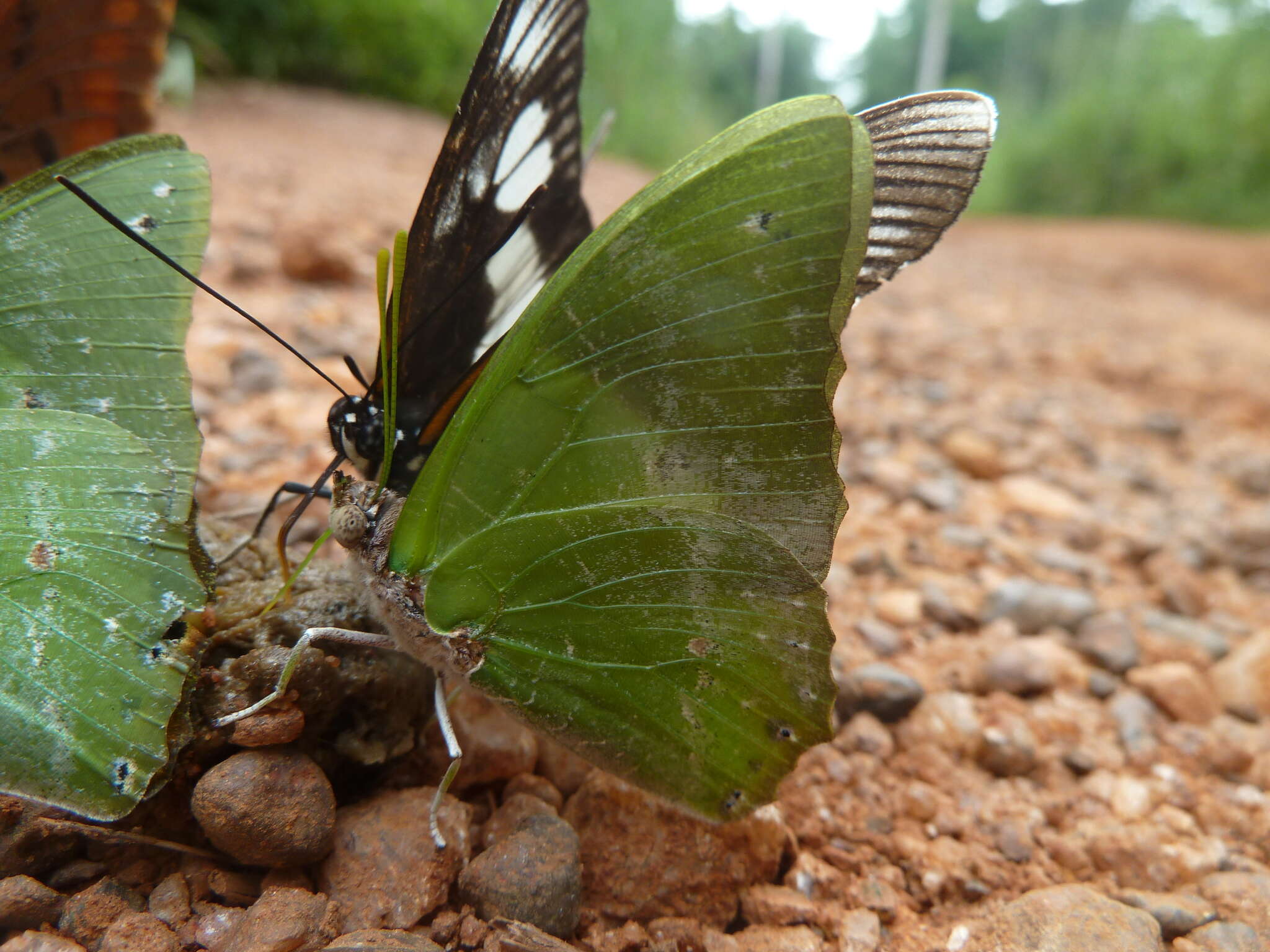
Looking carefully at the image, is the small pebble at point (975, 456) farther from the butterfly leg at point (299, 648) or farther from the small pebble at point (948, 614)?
the butterfly leg at point (299, 648)

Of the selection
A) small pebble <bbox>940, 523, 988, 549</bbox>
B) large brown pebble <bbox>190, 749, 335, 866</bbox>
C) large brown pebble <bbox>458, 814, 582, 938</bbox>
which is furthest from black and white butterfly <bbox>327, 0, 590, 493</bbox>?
small pebble <bbox>940, 523, 988, 549</bbox>

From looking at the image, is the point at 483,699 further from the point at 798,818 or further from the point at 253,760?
the point at 798,818

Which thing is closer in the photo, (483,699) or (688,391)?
(688,391)

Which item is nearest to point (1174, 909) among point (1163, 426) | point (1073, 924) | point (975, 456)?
point (1073, 924)

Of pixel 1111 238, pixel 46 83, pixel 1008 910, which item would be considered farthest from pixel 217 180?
pixel 1111 238

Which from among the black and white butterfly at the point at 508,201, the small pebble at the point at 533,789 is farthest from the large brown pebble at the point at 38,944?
the black and white butterfly at the point at 508,201

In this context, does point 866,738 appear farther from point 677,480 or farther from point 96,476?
point 96,476
